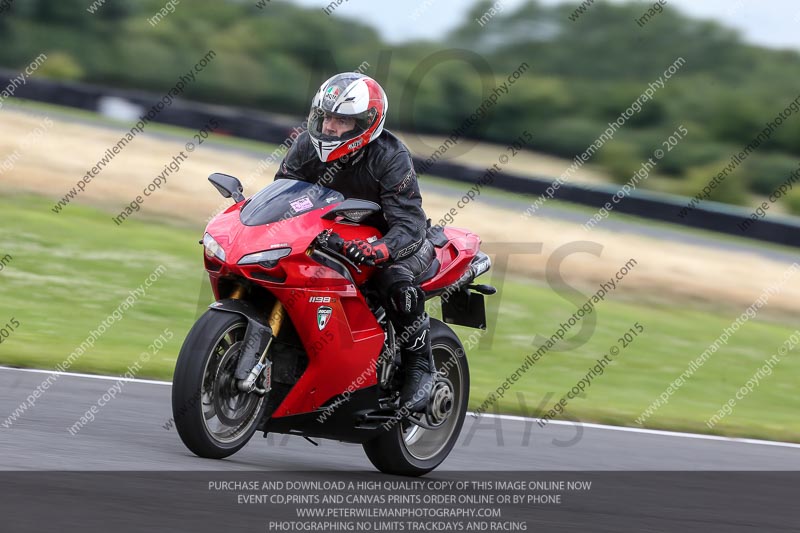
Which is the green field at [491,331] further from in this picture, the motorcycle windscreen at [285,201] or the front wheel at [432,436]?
the motorcycle windscreen at [285,201]

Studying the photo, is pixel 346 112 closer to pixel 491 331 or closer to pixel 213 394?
pixel 213 394

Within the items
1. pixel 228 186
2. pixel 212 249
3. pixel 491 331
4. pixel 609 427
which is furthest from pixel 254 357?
pixel 491 331

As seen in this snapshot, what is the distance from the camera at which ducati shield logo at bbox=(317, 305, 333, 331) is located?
6.03m

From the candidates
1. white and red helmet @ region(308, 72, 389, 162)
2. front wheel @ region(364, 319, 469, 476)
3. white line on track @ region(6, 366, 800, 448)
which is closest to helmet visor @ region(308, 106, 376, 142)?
white and red helmet @ region(308, 72, 389, 162)

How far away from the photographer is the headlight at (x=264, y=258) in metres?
5.74

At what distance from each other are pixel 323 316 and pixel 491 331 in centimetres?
797

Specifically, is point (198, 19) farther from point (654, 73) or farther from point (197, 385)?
point (197, 385)

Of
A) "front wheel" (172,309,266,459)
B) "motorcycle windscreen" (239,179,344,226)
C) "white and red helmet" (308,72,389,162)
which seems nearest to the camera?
"front wheel" (172,309,266,459)

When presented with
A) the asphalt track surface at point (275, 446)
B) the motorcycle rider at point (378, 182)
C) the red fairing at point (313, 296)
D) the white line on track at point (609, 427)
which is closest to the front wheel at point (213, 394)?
the asphalt track surface at point (275, 446)

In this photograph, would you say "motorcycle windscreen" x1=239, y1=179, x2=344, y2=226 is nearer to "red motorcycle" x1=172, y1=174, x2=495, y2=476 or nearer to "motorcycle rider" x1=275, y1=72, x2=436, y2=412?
"red motorcycle" x1=172, y1=174, x2=495, y2=476

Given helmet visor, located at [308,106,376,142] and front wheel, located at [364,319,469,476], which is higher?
helmet visor, located at [308,106,376,142]

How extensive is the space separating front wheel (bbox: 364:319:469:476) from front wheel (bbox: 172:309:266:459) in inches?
40.7

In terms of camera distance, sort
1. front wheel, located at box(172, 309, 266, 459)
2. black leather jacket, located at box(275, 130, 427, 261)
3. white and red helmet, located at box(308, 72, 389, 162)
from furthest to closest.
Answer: black leather jacket, located at box(275, 130, 427, 261) < white and red helmet, located at box(308, 72, 389, 162) < front wheel, located at box(172, 309, 266, 459)

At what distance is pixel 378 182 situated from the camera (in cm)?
640
